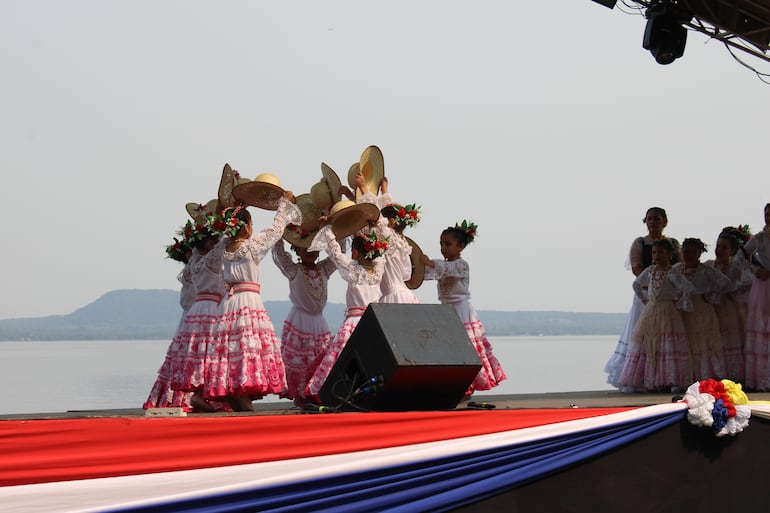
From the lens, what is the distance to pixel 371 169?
777cm

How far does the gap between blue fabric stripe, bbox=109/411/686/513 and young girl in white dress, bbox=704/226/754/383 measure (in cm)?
418

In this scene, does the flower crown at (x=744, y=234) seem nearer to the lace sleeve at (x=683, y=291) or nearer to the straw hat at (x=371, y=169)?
the lace sleeve at (x=683, y=291)

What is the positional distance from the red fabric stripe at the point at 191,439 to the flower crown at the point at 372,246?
2804 mm

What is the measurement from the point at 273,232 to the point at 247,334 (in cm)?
71

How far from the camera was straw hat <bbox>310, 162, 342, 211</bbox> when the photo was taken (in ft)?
25.3

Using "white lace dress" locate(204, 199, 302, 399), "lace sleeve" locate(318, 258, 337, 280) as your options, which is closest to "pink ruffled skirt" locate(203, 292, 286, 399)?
"white lace dress" locate(204, 199, 302, 399)

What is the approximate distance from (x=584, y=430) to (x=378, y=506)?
1.06 meters

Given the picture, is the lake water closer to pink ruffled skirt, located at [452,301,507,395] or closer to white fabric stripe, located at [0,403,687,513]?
pink ruffled skirt, located at [452,301,507,395]

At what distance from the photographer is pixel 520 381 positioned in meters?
10.6

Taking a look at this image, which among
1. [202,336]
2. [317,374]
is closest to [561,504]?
[317,374]

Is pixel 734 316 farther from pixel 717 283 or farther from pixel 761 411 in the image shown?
pixel 761 411

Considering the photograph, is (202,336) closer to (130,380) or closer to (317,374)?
(317,374)

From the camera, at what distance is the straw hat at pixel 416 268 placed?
326 inches

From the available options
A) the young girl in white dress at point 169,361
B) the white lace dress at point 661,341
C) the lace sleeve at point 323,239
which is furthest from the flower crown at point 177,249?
the white lace dress at point 661,341
